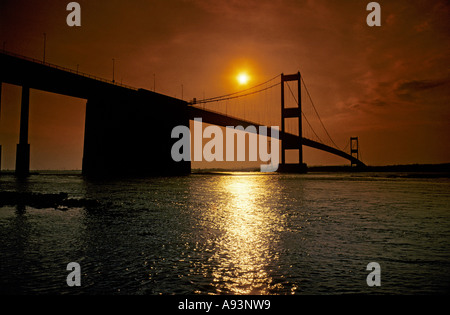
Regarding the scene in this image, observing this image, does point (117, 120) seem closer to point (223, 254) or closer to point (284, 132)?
point (284, 132)

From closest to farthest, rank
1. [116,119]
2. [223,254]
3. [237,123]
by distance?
[223,254]
[116,119]
[237,123]

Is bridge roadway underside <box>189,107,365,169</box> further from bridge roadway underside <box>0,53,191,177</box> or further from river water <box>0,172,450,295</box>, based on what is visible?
river water <box>0,172,450,295</box>

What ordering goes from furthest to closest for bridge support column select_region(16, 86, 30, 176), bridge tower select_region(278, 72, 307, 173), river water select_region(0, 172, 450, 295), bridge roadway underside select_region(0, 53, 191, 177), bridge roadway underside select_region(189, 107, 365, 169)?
bridge tower select_region(278, 72, 307, 173) → bridge roadway underside select_region(189, 107, 365, 169) → bridge support column select_region(16, 86, 30, 176) → bridge roadway underside select_region(0, 53, 191, 177) → river water select_region(0, 172, 450, 295)

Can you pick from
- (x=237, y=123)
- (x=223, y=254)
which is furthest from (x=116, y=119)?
(x=223, y=254)

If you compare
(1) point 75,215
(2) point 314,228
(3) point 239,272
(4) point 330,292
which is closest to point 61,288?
(3) point 239,272

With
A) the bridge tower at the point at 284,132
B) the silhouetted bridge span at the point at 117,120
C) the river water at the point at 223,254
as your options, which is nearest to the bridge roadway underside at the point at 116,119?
the silhouetted bridge span at the point at 117,120

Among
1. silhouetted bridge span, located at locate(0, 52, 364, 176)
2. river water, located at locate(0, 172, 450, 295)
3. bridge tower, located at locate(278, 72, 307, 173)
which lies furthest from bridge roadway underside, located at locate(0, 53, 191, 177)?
river water, located at locate(0, 172, 450, 295)

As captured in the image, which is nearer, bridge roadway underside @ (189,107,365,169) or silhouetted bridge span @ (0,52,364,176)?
silhouetted bridge span @ (0,52,364,176)
